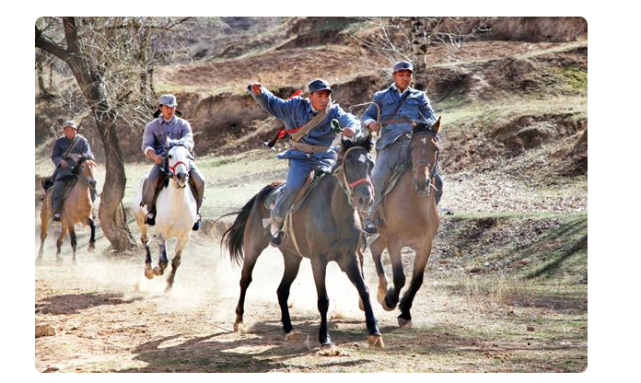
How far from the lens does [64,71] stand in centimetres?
1894

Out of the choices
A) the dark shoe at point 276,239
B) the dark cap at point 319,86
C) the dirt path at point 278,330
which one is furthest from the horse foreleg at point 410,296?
the dark cap at point 319,86

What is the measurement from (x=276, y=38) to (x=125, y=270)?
1673 centimetres

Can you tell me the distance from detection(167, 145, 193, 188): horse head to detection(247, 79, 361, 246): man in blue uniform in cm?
256

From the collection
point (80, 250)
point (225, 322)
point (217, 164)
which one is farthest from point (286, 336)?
point (217, 164)

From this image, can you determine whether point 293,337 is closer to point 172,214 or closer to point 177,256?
point 172,214

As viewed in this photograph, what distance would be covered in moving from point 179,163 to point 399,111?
9.85 ft

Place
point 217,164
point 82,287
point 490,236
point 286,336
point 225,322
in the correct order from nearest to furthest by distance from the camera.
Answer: point 286,336 < point 225,322 < point 82,287 < point 490,236 < point 217,164

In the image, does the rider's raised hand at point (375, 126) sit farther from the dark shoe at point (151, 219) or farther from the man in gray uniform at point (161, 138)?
the dark shoe at point (151, 219)

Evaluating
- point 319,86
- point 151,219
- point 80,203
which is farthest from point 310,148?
point 80,203

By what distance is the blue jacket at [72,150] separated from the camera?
16.6 m

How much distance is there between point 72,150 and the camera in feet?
55.1

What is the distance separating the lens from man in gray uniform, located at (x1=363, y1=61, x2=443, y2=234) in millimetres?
10625

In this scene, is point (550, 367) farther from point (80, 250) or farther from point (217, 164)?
point (217, 164)

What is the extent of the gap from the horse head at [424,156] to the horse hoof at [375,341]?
178 cm
